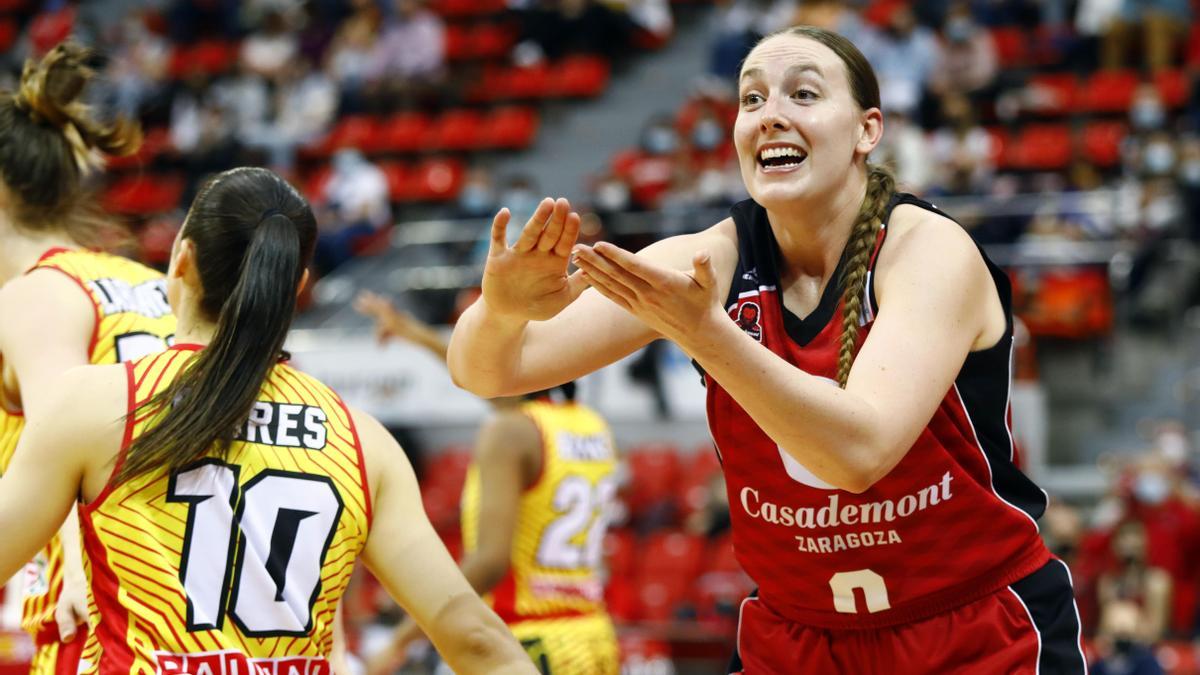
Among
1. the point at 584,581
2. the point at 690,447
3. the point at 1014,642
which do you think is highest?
the point at 1014,642

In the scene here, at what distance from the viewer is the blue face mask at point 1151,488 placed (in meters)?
9.90

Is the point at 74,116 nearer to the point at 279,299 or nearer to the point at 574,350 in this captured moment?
the point at 279,299

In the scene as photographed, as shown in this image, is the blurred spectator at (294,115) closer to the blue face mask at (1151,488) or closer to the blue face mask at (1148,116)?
the blue face mask at (1148,116)

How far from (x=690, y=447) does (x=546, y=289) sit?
9.48 metres

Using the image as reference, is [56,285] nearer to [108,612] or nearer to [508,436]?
[108,612]

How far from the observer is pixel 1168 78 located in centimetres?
1364

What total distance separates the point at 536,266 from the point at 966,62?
12.0 metres

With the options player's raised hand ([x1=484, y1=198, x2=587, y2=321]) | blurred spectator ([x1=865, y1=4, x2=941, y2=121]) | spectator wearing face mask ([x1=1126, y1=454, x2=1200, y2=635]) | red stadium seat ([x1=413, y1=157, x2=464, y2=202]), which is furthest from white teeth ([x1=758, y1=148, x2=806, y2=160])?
red stadium seat ([x1=413, y1=157, x2=464, y2=202])

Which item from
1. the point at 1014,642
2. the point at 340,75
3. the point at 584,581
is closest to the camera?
the point at 1014,642

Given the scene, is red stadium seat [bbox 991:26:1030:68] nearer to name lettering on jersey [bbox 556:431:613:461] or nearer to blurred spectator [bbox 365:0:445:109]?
blurred spectator [bbox 365:0:445:109]

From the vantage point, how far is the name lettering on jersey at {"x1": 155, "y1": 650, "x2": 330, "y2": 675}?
2756 millimetres

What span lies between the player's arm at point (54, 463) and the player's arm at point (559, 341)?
72 centimetres

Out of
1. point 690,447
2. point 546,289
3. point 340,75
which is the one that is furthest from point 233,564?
point 340,75

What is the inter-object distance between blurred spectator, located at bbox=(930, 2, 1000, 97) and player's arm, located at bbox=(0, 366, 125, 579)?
39.8 ft
